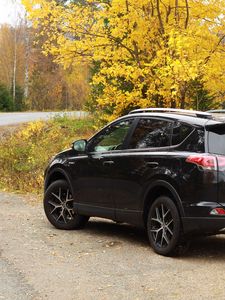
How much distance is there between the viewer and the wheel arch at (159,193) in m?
6.57

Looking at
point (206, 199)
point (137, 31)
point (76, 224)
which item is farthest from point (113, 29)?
point (206, 199)

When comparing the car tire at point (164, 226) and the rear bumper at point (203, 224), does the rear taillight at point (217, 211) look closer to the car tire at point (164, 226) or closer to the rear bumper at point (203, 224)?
the rear bumper at point (203, 224)

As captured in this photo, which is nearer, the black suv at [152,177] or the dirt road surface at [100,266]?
the dirt road surface at [100,266]

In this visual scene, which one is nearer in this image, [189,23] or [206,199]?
[206,199]

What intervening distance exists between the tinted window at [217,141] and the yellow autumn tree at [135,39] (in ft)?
15.4

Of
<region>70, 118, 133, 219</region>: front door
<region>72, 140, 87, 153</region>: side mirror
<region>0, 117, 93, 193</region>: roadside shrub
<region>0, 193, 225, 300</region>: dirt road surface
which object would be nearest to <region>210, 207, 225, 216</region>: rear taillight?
<region>0, 193, 225, 300</region>: dirt road surface

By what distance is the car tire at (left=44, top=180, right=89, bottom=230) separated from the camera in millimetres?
8531

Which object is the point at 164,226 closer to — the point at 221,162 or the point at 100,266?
the point at 100,266

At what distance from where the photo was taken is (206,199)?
635 centimetres

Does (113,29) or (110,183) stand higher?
(113,29)

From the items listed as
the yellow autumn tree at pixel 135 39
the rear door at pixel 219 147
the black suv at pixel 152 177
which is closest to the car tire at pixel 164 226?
the black suv at pixel 152 177

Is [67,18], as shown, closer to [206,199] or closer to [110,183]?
[110,183]

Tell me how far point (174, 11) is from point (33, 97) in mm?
35901

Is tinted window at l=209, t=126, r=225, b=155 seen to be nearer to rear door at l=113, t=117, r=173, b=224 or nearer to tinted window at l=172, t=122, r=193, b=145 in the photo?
tinted window at l=172, t=122, r=193, b=145
